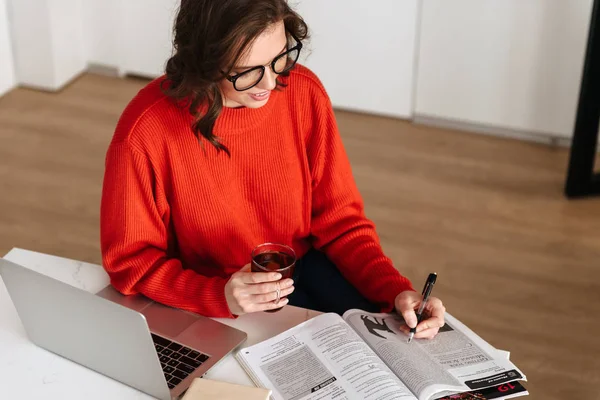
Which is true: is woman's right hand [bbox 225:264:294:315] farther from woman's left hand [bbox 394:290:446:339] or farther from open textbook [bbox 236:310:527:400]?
woman's left hand [bbox 394:290:446:339]

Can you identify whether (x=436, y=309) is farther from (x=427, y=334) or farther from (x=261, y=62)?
(x=261, y=62)

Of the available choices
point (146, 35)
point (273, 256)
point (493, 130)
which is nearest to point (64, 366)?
point (273, 256)

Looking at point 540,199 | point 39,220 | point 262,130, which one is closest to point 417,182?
point 540,199

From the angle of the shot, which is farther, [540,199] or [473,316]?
[540,199]

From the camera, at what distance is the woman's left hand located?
152 cm

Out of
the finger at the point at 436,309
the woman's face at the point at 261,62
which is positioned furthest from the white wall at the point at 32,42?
the finger at the point at 436,309

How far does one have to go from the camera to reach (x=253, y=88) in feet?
5.25

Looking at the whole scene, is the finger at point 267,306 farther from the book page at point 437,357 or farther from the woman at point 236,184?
the book page at point 437,357

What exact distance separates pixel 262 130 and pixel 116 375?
63 cm

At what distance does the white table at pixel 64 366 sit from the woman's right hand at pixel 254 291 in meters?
0.06

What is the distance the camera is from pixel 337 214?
1850mm

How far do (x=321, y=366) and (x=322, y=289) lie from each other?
425 millimetres

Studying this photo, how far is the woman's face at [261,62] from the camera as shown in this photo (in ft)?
5.06

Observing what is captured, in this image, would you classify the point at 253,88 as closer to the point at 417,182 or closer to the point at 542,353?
the point at 542,353
